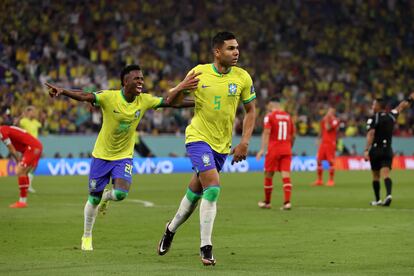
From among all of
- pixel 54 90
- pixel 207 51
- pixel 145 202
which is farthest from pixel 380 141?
pixel 207 51

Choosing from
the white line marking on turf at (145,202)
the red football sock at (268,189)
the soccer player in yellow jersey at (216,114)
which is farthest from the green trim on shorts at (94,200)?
the white line marking on turf at (145,202)

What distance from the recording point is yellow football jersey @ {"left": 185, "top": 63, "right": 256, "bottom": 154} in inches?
435

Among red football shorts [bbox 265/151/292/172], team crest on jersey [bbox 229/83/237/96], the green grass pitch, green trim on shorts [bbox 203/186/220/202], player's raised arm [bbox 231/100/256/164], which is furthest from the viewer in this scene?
red football shorts [bbox 265/151/292/172]

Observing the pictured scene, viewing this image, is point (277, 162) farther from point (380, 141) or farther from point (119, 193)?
point (119, 193)

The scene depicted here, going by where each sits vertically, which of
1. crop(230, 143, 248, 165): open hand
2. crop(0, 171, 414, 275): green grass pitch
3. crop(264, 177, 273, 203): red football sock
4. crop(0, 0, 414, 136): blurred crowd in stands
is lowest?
crop(0, 171, 414, 275): green grass pitch

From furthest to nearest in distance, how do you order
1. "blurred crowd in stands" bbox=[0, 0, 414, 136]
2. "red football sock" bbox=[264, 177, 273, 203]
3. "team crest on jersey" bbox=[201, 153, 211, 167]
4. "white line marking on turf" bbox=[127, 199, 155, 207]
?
1. "blurred crowd in stands" bbox=[0, 0, 414, 136]
2. "white line marking on turf" bbox=[127, 199, 155, 207]
3. "red football sock" bbox=[264, 177, 273, 203]
4. "team crest on jersey" bbox=[201, 153, 211, 167]

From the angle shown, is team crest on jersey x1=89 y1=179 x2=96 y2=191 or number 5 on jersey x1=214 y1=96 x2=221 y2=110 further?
team crest on jersey x1=89 y1=179 x2=96 y2=191

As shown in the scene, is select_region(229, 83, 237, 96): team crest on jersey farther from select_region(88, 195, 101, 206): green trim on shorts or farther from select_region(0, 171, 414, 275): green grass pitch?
select_region(88, 195, 101, 206): green trim on shorts

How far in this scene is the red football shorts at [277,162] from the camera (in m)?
20.6

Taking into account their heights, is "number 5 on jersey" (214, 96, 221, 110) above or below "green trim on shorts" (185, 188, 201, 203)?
above

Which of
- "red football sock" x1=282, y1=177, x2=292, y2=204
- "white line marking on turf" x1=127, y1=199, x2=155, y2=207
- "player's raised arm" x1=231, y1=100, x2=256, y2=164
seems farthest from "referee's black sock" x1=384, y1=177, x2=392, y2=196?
"player's raised arm" x1=231, y1=100, x2=256, y2=164

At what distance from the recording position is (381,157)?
834 inches

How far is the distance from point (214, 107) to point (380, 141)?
10960 millimetres

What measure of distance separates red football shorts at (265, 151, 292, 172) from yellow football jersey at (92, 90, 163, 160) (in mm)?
8124
